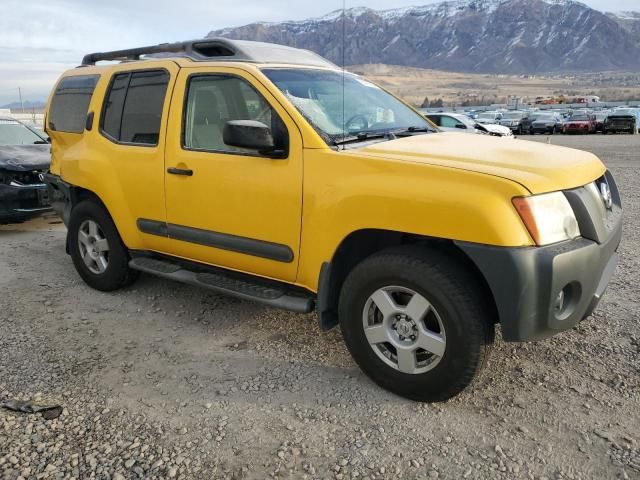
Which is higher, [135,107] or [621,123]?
[135,107]

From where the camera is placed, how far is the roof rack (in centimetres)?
391

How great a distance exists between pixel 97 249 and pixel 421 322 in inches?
122

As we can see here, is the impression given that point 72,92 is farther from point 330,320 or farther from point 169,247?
point 330,320

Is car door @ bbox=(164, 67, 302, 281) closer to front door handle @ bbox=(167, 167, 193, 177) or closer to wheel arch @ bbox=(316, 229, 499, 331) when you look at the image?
front door handle @ bbox=(167, 167, 193, 177)

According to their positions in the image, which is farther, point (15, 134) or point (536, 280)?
point (15, 134)

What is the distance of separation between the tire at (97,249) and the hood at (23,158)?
2.73 m

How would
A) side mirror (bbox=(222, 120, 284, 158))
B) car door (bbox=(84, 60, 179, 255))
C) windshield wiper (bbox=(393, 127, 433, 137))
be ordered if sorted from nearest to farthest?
side mirror (bbox=(222, 120, 284, 158)) → windshield wiper (bbox=(393, 127, 433, 137)) → car door (bbox=(84, 60, 179, 255))

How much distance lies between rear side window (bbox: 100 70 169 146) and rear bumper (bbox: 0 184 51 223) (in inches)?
111

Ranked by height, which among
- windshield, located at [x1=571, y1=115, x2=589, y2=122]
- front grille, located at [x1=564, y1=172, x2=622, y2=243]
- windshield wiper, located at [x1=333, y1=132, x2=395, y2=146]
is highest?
windshield wiper, located at [x1=333, y1=132, x2=395, y2=146]

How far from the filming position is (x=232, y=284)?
3777 millimetres

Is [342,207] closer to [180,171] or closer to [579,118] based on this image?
[180,171]

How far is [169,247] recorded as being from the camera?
421 centimetres

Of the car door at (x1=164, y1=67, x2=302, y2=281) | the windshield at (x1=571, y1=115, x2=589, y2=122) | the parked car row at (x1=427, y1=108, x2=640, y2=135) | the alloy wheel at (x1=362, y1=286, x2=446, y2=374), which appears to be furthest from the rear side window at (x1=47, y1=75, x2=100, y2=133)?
the windshield at (x1=571, y1=115, x2=589, y2=122)

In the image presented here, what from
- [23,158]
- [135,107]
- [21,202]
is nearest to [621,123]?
[23,158]
